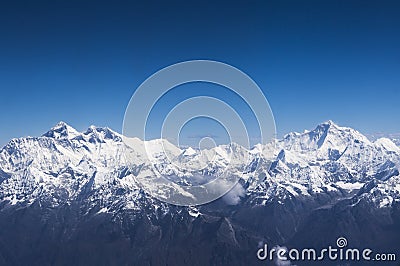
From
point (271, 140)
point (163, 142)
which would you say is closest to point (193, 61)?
point (163, 142)

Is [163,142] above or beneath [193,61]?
beneath

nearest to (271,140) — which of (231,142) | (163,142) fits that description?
(231,142)

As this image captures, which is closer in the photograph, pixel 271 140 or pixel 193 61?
pixel 193 61

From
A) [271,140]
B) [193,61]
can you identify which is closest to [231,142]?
[271,140]

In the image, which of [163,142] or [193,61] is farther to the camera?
[163,142]

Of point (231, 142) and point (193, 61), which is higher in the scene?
point (193, 61)

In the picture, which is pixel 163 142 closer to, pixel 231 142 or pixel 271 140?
pixel 231 142

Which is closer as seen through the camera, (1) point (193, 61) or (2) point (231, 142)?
(1) point (193, 61)
